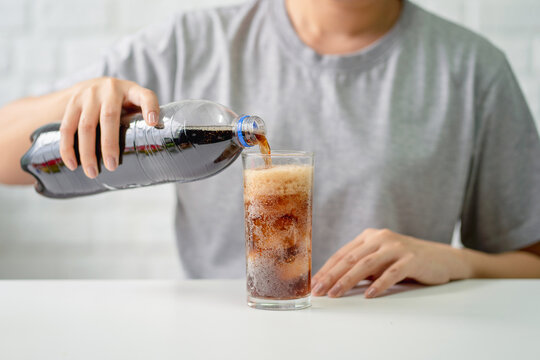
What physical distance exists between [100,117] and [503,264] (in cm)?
89

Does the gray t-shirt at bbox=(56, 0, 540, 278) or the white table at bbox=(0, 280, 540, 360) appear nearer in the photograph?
the white table at bbox=(0, 280, 540, 360)

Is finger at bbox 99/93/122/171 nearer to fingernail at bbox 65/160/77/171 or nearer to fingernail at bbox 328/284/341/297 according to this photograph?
fingernail at bbox 65/160/77/171

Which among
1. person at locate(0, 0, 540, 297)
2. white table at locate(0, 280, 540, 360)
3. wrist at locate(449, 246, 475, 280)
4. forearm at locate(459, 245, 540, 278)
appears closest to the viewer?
white table at locate(0, 280, 540, 360)

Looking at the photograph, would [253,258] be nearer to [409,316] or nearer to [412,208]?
[409,316]

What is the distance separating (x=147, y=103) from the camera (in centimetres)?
81

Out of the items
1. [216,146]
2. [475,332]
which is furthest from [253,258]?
[475,332]

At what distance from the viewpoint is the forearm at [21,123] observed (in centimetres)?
106

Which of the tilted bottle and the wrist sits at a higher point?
the tilted bottle

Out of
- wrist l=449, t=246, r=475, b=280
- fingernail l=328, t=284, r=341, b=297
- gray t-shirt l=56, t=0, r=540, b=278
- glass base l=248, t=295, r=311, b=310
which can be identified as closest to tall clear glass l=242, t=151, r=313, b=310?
glass base l=248, t=295, r=311, b=310

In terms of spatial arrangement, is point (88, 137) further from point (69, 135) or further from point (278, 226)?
point (278, 226)

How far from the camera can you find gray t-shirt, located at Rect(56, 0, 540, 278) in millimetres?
1339

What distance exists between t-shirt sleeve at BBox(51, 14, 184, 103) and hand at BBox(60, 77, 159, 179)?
48 cm

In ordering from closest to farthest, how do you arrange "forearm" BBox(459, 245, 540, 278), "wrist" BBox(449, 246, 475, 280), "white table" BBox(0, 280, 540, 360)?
1. "white table" BBox(0, 280, 540, 360)
2. "wrist" BBox(449, 246, 475, 280)
3. "forearm" BBox(459, 245, 540, 278)

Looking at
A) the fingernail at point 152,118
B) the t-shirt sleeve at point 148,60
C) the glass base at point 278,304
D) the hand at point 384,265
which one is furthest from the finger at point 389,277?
the t-shirt sleeve at point 148,60
